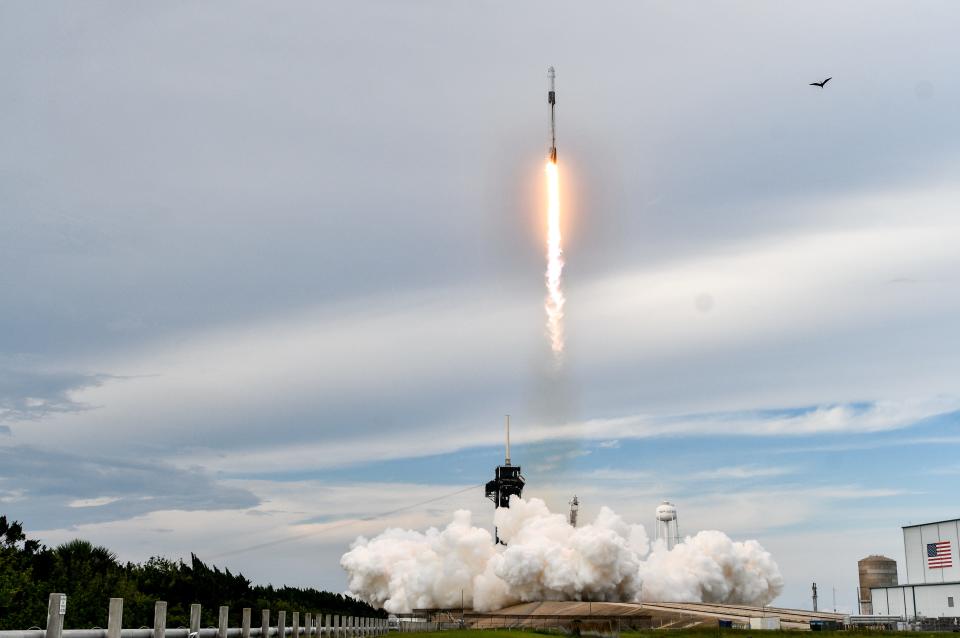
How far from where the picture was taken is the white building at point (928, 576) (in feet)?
481

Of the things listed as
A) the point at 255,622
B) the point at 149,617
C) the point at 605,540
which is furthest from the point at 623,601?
the point at 149,617

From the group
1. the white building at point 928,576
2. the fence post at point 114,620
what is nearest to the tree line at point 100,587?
the fence post at point 114,620

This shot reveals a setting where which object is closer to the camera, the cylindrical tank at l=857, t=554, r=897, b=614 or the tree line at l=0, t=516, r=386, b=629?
the tree line at l=0, t=516, r=386, b=629

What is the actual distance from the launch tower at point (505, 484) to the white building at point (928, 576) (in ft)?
218

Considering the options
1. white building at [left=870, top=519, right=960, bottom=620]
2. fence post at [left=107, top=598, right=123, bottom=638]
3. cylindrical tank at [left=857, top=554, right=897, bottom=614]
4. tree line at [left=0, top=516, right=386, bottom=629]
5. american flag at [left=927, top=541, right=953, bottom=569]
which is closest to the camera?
fence post at [left=107, top=598, right=123, bottom=638]

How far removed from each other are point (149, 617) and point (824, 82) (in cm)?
5476

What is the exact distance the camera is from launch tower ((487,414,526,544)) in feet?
642

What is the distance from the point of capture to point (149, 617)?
36.0m

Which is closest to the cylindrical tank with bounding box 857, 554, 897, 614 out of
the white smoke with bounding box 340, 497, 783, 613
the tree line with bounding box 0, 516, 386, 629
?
the white smoke with bounding box 340, 497, 783, 613

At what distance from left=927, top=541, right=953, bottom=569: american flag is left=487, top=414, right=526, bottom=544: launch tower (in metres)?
73.2

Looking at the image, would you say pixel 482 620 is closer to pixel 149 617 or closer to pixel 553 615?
pixel 553 615

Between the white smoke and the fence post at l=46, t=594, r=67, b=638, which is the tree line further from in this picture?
the white smoke

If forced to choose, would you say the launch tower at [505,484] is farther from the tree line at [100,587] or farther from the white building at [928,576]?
the tree line at [100,587]

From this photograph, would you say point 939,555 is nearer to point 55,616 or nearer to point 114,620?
point 114,620
